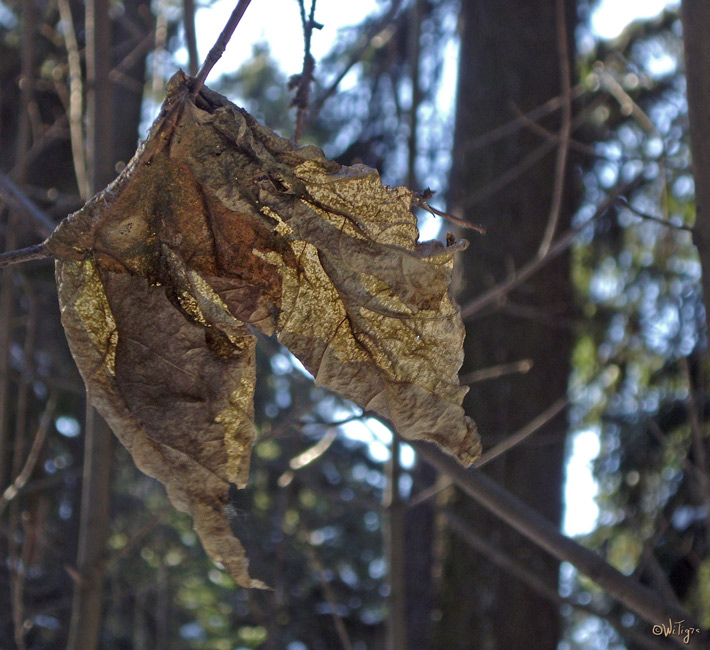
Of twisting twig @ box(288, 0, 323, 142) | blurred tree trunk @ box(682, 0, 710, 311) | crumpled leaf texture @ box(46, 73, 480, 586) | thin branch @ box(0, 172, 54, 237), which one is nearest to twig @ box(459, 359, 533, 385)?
blurred tree trunk @ box(682, 0, 710, 311)

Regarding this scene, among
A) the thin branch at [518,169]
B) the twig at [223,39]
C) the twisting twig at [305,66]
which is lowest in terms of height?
the twig at [223,39]

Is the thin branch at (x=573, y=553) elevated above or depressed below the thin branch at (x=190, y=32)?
below

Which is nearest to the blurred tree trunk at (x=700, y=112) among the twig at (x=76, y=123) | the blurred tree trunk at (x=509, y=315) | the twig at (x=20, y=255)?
the twig at (x=20, y=255)

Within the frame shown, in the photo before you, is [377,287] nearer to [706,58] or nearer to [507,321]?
[706,58]

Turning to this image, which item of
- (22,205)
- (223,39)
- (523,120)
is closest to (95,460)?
(22,205)

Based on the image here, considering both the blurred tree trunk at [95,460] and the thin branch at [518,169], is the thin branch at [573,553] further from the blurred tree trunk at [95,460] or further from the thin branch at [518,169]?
the thin branch at [518,169]

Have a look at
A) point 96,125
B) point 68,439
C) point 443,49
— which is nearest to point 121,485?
point 68,439
